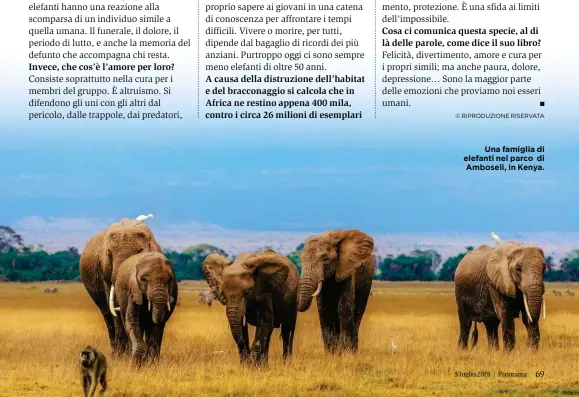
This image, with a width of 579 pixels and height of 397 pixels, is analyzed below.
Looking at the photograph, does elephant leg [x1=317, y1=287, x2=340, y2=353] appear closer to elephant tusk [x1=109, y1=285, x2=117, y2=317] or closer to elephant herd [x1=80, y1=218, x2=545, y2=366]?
elephant herd [x1=80, y1=218, x2=545, y2=366]

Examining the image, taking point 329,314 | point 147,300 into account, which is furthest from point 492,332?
point 147,300

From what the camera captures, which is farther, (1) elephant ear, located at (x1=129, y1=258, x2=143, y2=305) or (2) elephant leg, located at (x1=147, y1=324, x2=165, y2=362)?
(2) elephant leg, located at (x1=147, y1=324, x2=165, y2=362)

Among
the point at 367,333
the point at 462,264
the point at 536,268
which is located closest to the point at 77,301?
the point at 367,333

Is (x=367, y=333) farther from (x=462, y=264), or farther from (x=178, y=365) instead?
(x=178, y=365)

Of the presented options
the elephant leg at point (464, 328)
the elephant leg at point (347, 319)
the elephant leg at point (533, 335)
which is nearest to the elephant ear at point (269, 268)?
the elephant leg at point (347, 319)

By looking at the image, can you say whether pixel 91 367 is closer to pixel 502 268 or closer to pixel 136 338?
pixel 136 338

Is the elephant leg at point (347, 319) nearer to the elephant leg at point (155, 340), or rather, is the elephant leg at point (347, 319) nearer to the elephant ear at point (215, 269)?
the elephant ear at point (215, 269)

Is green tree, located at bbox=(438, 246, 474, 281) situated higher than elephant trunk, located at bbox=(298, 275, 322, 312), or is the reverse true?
elephant trunk, located at bbox=(298, 275, 322, 312)

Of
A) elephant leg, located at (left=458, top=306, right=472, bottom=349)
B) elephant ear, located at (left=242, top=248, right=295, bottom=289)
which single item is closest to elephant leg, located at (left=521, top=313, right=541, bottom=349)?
elephant leg, located at (left=458, top=306, right=472, bottom=349)

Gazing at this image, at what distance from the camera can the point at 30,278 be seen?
107 m

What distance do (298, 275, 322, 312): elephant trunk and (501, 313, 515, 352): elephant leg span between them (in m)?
4.62

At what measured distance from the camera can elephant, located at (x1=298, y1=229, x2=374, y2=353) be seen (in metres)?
23.7

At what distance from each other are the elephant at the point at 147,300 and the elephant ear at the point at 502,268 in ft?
25.7

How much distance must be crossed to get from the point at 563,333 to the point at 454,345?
3.82 metres
